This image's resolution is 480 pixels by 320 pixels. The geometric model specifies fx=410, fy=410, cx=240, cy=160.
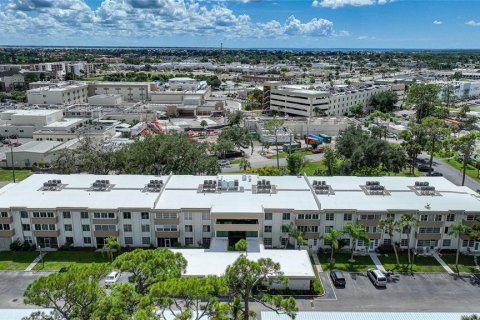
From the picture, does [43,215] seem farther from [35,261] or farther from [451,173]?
[451,173]

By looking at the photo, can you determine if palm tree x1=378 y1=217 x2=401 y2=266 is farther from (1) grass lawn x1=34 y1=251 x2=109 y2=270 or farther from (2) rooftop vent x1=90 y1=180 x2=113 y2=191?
(2) rooftop vent x1=90 y1=180 x2=113 y2=191

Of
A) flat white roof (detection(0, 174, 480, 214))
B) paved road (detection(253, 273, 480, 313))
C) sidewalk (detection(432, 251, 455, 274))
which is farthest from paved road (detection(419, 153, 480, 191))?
paved road (detection(253, 273, 480, 313))

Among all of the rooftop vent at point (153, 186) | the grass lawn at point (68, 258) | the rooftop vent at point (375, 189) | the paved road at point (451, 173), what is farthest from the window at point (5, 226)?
the paved road at point (451, 173)

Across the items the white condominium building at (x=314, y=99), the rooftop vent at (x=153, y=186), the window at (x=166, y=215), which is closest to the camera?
the window at (x=166, y=215)

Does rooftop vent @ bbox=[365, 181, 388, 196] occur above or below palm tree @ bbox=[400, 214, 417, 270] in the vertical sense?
above

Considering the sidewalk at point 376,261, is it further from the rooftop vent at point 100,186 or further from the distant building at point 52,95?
the distant building at point 52,95

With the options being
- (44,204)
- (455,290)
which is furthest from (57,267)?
(455,290)
